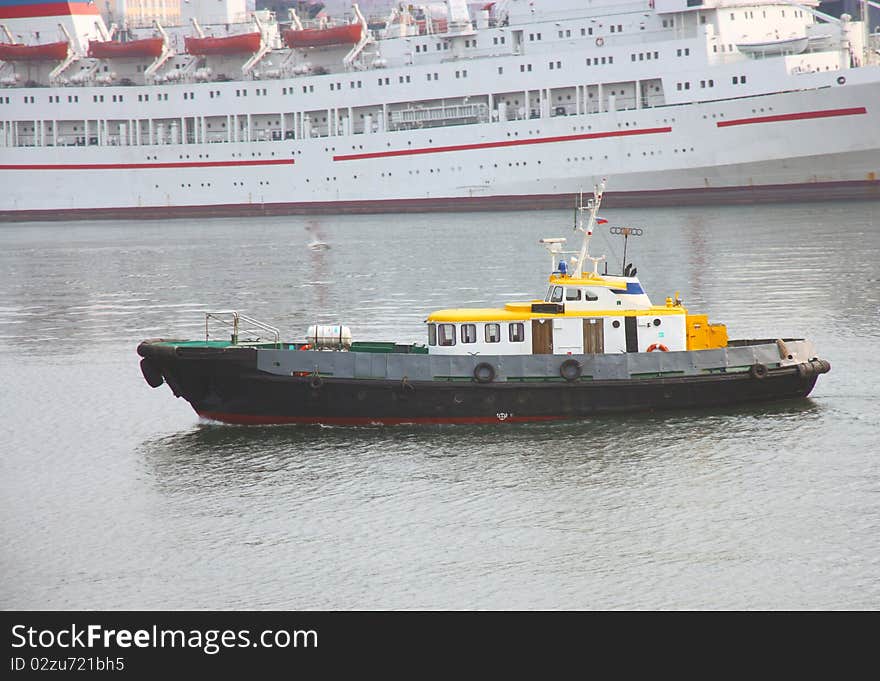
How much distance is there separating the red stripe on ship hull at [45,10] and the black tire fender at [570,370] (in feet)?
197

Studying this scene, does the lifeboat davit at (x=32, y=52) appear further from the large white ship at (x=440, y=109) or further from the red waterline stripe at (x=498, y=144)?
the red waterline stripe at (x=498, y=144)

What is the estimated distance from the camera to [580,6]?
59.4 m

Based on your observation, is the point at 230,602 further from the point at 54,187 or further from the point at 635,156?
the point at 54,187

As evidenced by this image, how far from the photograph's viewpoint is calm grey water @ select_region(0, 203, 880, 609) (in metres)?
13.7

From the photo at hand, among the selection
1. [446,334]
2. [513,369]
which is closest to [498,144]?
[446,334]

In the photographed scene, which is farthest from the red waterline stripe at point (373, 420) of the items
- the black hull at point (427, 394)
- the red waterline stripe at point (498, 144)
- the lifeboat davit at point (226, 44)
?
the lifeboat davit at point (226, 44)

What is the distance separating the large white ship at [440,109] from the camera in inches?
2197

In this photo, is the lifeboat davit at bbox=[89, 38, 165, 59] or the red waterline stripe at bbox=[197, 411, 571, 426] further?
the lifeboat davit at bbox=[89, 38, 165, 59]

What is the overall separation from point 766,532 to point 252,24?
58.5 m

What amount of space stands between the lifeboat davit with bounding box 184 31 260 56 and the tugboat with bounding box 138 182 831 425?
161 feet

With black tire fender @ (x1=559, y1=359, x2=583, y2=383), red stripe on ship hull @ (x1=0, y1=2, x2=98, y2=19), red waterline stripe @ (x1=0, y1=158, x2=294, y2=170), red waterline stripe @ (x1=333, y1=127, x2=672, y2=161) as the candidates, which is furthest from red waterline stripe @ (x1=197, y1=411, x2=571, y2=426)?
red stripe on ship hull @ (x1=0, y1=2, x2=98, y2=19)

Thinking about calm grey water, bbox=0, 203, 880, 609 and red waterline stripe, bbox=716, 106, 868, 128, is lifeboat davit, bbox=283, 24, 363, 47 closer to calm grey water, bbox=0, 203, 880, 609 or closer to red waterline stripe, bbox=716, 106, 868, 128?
red waterline stripe, bbox=716, 106, 868, 128

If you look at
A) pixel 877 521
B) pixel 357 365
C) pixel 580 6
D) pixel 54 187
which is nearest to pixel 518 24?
pixel 580 6

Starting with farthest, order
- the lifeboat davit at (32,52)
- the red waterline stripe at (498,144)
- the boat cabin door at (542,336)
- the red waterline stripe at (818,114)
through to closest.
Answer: the lifeboat davit at (32,52)
the red waterline stripe at (498,144)
the red waterline stripe at (818,114)
the boat cabin door at (542,336)
